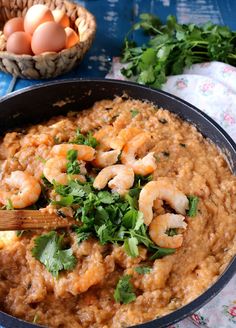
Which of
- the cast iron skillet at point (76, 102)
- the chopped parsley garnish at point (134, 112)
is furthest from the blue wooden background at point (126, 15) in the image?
the chopped parsley garnish at point (134, 112)

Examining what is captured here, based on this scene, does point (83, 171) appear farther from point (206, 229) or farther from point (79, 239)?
point (206, 229)

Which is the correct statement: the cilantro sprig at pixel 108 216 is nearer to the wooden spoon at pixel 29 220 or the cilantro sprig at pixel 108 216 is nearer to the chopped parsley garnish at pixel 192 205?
the wooden spoon at pixel 29 220

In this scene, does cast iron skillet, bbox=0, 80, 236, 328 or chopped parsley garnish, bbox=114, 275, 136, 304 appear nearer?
chopped parsley garnish, bbox=114, 275, 136, 304

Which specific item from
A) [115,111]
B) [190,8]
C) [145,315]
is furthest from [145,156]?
[190,8]

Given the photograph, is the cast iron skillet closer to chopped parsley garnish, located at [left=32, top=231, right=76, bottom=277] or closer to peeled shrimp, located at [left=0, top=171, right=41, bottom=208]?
peeled shrimp, located at [left=0, top=171, right=41, bottom=208]

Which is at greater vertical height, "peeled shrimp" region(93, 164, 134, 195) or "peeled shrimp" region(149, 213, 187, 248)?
"peeled shrimp" region(93, 164, 134, 195)

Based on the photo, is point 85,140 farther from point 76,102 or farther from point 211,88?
point 211,88

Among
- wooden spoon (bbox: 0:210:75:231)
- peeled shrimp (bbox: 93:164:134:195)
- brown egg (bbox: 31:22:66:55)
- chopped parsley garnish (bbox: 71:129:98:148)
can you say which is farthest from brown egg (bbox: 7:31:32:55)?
wooden spoon (bbox: 0:210:75:231)
